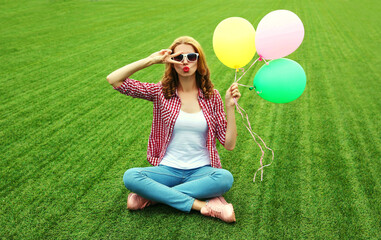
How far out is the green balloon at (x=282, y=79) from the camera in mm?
1980

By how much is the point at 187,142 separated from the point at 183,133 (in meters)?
0.07

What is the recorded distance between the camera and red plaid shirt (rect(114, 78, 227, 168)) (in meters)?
2.12

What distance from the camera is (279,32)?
6.41 ft

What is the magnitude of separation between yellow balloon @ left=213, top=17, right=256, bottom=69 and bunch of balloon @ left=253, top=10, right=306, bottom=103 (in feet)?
0.27

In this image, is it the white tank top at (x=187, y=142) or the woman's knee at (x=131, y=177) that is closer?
the woman's knee at (x=131, y=177)

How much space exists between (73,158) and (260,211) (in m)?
1.72

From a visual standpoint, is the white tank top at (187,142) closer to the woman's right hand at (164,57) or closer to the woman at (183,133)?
the woman at (183,133)

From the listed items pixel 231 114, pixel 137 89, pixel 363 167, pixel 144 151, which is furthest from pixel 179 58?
pixel 363 167

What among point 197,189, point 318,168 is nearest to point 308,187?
point 318,168

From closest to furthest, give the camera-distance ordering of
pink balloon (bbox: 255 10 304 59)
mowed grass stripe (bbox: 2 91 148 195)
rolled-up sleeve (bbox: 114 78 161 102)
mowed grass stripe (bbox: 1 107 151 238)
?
1. pink balloon (bbox: 255 10 304 59)
2. rolled-up sleeve (bbox: 114 78 161 102)
3. mowed grass stripe (bbox: 1 107 151 238)
4. mowed grass stripe (bbox: 2 91 148 195)

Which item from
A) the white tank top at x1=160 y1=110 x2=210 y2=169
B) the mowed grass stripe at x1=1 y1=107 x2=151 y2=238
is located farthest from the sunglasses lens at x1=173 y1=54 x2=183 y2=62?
the mowed grass stripe at x1=1 y1=107 x2=151 y2=238

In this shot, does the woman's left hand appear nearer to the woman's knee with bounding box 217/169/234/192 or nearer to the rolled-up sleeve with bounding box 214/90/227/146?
the rolled-up sleeve with bounding box 214/90/227/146

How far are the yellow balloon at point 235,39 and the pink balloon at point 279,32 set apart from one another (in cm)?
10

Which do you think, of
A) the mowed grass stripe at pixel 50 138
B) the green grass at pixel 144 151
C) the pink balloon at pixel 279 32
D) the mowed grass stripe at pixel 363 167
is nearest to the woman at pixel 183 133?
the green grass at pixel 144 151
